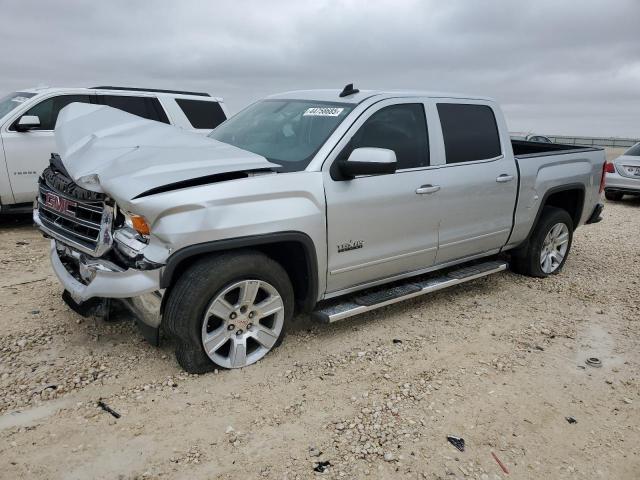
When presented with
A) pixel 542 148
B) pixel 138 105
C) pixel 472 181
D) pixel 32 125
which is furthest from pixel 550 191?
pixel 32 125

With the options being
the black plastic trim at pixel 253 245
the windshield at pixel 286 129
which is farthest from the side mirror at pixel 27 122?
the black plastic trim at pixel 253 245

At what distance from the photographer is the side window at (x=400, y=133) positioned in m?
3.95

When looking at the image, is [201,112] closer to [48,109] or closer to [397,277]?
[48,109]

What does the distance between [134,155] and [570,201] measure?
15.6 ft

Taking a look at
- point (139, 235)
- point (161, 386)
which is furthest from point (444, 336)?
point (139, 235)

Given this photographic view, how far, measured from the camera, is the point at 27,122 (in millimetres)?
7012

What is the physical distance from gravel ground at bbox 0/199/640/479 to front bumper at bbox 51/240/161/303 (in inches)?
23.4

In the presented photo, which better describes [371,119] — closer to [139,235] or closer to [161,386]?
[139,235]

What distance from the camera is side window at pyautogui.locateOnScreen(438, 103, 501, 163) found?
448 centimetres

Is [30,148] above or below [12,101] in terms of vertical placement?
below

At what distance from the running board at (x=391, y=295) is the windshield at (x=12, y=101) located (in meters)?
5.72

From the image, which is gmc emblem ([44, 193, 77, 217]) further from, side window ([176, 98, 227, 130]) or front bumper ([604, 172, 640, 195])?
front bumper ([604, 172, 640, 195])

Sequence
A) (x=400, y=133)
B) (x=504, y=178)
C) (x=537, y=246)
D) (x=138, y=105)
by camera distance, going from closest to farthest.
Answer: (x=400, y=133) < (x=504, y=178) < (x=537, y=246) < (x=138, y=105)

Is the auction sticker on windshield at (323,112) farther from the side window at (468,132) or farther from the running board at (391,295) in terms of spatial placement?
the running board at (391,295)
